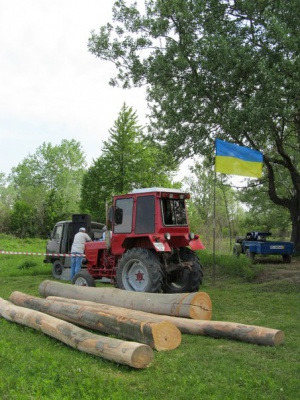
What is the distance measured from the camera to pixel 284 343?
6.40 m

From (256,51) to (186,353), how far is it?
9.73 m

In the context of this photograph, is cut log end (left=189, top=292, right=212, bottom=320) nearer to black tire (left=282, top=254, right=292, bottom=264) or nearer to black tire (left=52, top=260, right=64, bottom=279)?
black tire (left=52, top=260, right=64, bottom=279)

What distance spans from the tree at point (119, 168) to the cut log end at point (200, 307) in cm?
2826

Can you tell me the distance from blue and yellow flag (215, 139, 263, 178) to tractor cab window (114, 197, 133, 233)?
2980 mm

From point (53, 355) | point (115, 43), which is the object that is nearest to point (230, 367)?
point (53, 355)

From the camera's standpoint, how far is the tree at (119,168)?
36.1 meters

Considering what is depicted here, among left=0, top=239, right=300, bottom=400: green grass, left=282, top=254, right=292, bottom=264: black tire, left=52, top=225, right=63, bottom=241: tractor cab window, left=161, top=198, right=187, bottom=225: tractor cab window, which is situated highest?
left=161, top=198, right=187, bottom=225: tractor cab window

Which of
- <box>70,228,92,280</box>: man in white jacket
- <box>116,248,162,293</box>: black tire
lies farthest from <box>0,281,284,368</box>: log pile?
<box>70,228,92,280</box>: man in white jacket

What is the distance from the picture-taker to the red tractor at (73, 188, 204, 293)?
33.3ft

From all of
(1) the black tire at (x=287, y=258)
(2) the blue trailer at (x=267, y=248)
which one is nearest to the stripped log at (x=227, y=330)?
(2) the blue trailer at (x=267, y=248)

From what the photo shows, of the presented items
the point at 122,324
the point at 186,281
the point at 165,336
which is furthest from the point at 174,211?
the point at 165,336

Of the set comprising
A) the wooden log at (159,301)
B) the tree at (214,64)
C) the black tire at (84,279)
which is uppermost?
the tree at (214,64)

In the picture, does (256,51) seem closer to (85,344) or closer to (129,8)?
(129,8)

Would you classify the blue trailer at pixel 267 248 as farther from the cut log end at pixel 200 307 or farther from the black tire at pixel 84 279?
the cut log end at pixel 200 307
